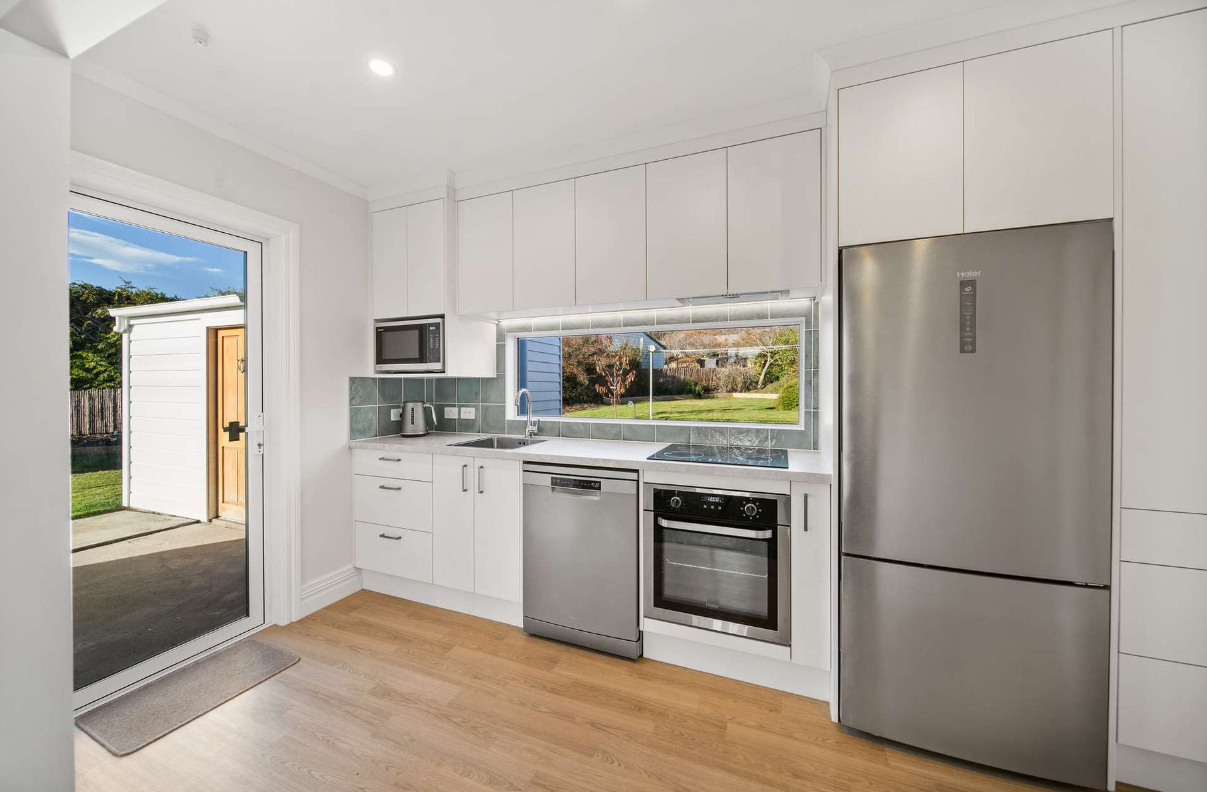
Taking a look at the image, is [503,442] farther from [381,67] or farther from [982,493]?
[982,493]

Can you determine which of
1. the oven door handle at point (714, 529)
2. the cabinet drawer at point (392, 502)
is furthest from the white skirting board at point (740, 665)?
the cabinet drawer at point (392, 502)

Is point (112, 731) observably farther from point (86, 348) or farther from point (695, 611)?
point (695, 611)

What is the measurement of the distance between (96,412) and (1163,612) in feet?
13.2

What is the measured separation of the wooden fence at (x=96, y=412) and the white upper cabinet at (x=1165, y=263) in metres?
3.86

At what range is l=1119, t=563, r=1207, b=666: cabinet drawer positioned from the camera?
58.7 inches

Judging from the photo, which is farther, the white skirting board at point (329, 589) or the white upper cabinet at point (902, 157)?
the white skirting board at point (329, 589)

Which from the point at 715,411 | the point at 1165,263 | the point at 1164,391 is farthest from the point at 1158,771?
the point at 715,411

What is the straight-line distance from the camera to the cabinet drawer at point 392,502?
2.81 meters

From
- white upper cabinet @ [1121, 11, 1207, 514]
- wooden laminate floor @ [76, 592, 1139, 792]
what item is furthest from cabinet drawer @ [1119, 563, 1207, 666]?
wooden laminate floor @ [76, 592, 1139, 792]

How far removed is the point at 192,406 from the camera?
238 centimetres

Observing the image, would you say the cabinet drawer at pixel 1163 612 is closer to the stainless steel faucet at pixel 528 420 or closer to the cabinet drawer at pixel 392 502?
the stainless steel faucet at pixel 528 420

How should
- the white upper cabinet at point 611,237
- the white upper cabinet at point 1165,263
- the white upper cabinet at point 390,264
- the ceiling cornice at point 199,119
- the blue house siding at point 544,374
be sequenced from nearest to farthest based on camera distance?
the white upper cabinet at point 1165,263 → the ceiling cornice at point 199,119 → the white upper cabinet at point 611,237 → the white upper cabinet at point 390,264 → the blue house siding at point 544,374

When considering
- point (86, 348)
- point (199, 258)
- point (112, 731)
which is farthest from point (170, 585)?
point (199, 258)

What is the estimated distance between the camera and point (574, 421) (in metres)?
3.19
